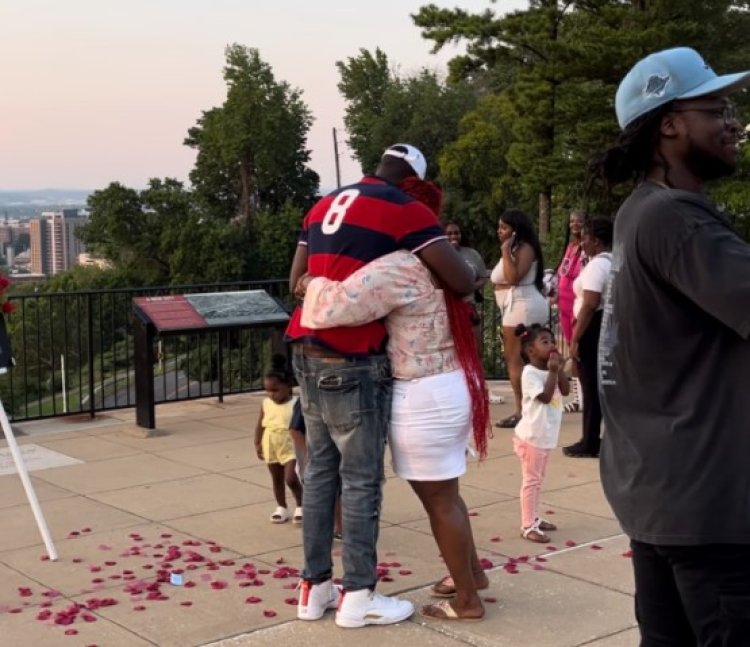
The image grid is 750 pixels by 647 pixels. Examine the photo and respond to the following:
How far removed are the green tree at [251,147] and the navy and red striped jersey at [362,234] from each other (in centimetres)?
6389

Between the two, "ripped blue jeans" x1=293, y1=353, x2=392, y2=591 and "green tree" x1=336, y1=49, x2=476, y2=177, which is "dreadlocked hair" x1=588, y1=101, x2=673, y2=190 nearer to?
"ripped blue jeans" x1=293, y1=353, x2=392, y2=591

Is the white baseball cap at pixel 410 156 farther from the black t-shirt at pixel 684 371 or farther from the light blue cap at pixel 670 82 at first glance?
the black t-shirt at pixel 684 371

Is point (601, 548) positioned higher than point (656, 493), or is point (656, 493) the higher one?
point (656, 493)

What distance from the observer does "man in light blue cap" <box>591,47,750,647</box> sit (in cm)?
216

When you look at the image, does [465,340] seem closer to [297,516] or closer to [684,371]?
[684,371]

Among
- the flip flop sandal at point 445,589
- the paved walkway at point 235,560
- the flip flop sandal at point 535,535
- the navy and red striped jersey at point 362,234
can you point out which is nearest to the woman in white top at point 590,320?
the paved walkway at point 235,560

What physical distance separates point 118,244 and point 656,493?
212 ft

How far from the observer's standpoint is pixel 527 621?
14.6 ft

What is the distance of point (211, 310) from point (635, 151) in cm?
737

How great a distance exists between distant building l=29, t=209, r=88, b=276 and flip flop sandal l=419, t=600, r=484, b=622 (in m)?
135

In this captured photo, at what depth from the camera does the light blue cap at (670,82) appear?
2.30 m

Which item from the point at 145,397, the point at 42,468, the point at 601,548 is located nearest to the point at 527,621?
the point at 601,548

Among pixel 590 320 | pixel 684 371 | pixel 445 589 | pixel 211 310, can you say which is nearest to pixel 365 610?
pixel 445 589

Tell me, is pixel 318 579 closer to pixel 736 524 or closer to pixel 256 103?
pixel 736 524
